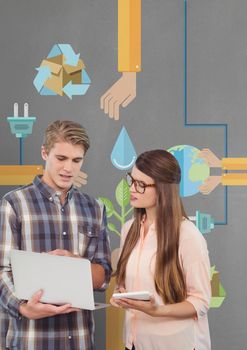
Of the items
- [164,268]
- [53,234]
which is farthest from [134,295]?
[53,234]

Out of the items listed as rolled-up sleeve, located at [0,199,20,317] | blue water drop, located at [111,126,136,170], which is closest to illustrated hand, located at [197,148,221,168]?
blue water drop, located at [111,126,136,170]

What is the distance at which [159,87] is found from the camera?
338cm

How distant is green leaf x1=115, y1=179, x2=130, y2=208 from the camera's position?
11.1 ft

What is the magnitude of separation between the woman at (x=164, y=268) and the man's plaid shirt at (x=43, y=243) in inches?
6.3

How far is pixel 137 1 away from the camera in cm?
337

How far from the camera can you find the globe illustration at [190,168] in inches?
133

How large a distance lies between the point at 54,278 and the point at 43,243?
23cm

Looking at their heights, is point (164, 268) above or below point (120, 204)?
below

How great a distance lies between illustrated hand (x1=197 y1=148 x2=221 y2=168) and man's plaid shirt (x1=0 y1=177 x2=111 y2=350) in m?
0.93

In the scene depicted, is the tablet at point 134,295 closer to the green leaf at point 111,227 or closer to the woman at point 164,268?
the woman at point 164,268

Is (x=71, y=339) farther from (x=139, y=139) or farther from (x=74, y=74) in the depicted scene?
(x=74, y=74)

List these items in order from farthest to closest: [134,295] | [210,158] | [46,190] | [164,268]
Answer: [210,158] → [46,190] → [164,268] → [134,295]

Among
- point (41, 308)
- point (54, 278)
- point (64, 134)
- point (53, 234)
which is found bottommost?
point (41, 308)

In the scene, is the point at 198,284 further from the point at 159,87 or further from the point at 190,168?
the point at 159,87
